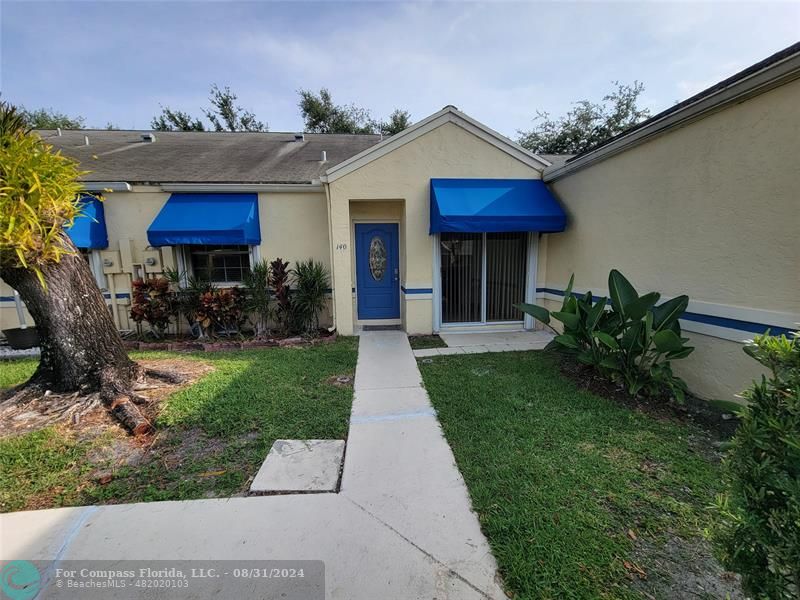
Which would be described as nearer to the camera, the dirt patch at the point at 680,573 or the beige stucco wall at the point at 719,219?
the dirt patch at the point at 680,573

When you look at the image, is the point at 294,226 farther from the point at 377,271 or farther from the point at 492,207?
the point at 492,207

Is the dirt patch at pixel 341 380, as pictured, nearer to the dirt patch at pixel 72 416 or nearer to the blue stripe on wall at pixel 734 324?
the dirt patch at pixel 72 416

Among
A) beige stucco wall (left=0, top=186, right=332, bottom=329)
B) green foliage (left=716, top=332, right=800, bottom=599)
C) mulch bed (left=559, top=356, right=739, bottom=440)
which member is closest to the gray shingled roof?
beige stucco wall (left=0, top=186, right=332, bottom=329)

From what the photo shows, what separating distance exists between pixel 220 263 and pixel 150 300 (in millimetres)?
1726

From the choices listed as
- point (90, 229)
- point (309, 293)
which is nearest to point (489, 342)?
point (309, 293)

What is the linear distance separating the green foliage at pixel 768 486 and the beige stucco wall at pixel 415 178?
20.5ft

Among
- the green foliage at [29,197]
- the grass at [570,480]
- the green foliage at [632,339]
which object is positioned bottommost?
the grass at [570,480]

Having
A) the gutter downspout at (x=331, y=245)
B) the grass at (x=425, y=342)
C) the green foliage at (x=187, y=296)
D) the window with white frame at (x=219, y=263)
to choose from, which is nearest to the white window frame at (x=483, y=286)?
the grass at (x=425, y=342)

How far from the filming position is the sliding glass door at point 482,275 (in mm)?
7895

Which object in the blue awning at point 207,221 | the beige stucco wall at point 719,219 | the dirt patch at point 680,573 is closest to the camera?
the dirt patch at point 680,573

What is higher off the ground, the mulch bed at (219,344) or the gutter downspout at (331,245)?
the gutter downspout at (331,245)

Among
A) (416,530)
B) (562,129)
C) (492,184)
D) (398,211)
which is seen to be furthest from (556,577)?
(562,129)

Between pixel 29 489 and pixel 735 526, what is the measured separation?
503 cm

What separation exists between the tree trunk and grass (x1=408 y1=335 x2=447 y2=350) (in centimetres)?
470
